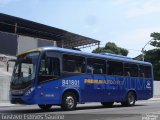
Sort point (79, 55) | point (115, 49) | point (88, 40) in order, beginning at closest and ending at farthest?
point (79, 55)
point (88, 40)
point (115, 49)

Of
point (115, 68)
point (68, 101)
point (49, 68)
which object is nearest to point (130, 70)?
point (115, 68)

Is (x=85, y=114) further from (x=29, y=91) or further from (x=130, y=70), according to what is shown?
(x=130, y=70)

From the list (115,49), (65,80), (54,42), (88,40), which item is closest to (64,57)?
(65,80)

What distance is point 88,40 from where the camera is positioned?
191 feet

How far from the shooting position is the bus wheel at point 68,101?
20.4m

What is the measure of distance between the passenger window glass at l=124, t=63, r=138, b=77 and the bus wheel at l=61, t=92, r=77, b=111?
556 centimetres

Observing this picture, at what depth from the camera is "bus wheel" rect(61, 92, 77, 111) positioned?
20.4 m

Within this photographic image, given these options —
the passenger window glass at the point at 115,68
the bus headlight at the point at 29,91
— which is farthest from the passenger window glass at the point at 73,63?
the passenger window glass at the point at 115,68

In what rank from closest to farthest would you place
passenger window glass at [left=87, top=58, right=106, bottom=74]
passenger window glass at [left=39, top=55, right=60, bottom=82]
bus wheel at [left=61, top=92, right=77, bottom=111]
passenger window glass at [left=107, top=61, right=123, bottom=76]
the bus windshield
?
the bus windshield
passenger window glass at [left=39, top=55, right=60, bottom=82]
bus wheel at [left=61, top=92, right=77, bottom=111]
passenger window glass at [left=87, top=58, right=106, bottom=74]
passenger window glass at [left=107, top=61, right=123, bottom=76]

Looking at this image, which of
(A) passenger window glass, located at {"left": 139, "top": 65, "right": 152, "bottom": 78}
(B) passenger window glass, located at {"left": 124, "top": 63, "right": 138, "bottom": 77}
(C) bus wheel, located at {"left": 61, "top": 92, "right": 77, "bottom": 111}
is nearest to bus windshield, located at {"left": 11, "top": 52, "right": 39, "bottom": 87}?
Result: (C) bus wheel, located at {"left": 61, "top": 92, "right": 77, "bottom": 111}

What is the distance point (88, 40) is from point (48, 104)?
38545 mm

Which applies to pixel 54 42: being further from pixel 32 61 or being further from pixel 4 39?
pixel 32 61

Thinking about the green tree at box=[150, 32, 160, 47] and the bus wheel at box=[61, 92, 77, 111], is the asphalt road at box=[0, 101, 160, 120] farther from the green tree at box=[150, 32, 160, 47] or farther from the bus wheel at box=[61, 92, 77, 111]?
the green tree at box=[150, 32, 160, 47]

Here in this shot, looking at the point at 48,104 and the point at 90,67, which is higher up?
the point at 90,67
